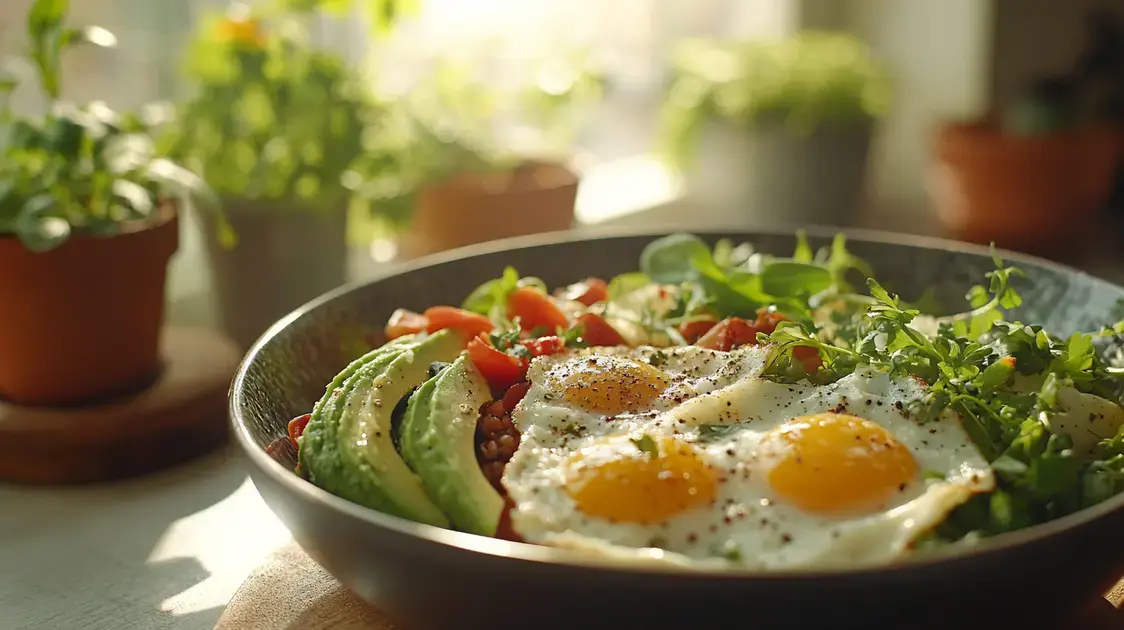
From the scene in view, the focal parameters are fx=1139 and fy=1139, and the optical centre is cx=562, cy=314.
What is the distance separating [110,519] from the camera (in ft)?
4.88

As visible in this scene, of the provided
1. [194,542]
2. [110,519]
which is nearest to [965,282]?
[194,542]

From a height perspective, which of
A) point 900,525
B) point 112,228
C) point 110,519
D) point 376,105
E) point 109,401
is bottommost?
point 110,519

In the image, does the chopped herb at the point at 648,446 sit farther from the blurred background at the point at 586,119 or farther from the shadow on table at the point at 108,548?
the blurred background at the point at 586,119

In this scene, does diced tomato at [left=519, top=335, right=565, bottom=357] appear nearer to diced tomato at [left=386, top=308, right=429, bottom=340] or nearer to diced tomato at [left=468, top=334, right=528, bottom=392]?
diced tomato at [left=468, top=334, right=528, bottom=392]

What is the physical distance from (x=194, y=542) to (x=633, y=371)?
23.9 inches

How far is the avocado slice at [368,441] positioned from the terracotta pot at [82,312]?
481 mm

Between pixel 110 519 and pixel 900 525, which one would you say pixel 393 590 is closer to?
pixel 900 525

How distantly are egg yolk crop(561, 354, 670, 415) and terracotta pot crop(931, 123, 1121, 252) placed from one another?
1.72m

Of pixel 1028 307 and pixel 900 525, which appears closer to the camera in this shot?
pixel 900 525

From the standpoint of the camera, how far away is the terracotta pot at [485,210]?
213 cm

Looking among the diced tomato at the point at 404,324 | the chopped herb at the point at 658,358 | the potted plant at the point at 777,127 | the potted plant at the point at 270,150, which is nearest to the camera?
the chopped herb at the point at 658,358

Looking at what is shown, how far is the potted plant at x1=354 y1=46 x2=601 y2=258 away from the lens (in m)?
2.08

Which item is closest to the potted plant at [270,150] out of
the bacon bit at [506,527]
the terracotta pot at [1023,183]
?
the bacon bit at [506,527]

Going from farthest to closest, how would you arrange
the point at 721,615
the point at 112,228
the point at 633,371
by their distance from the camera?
the point at 112,228, the point at 633,371, the point at 721,615
